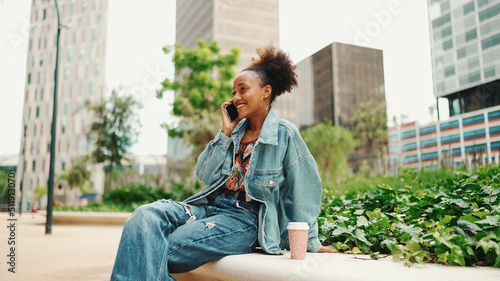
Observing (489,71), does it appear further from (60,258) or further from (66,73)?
(66,73)

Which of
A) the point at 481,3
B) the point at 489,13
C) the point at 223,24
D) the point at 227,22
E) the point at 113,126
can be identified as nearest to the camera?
the point at 489,13

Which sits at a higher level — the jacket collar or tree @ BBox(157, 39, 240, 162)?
tree @ BBox(157, 39, 240, 162)

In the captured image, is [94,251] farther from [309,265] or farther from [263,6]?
[263,6]

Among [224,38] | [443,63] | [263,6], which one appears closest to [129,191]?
[443,63]

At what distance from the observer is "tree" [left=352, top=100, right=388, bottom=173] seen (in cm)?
1934

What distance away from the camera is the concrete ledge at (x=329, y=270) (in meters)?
1.30

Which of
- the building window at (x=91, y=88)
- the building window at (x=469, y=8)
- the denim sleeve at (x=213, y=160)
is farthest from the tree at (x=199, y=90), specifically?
the building window at (x=91, y=88)

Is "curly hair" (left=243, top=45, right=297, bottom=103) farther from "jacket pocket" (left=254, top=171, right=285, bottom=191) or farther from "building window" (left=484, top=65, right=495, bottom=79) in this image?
"building window" (left=484, top=65, right=495, bottom=79)

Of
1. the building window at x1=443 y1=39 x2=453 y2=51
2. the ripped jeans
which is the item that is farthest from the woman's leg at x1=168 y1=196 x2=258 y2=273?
the building window at x1=443 y1=39 x2=453 y2=51

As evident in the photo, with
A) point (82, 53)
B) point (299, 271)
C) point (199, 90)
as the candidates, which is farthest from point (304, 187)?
point (82, 53)

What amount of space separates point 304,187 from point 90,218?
9123 millimetres

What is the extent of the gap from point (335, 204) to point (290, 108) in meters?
45.8

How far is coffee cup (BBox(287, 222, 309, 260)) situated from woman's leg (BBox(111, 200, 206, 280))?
0.59 m

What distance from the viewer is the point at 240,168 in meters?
2.10
